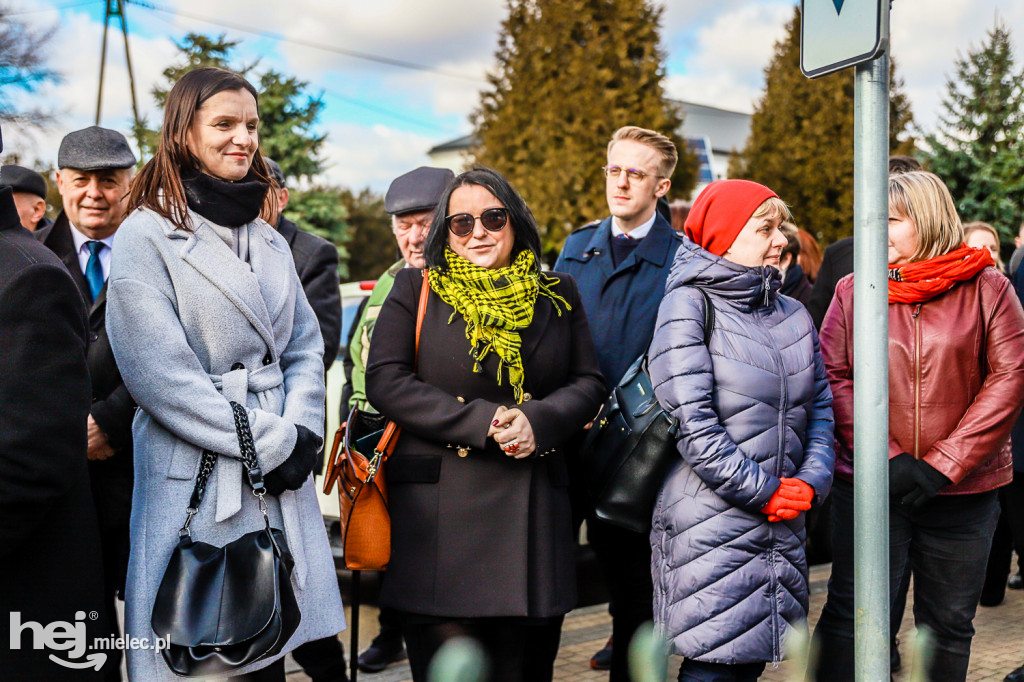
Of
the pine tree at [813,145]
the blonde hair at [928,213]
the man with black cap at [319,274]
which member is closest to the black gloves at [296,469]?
the man with black cap at [319,274]

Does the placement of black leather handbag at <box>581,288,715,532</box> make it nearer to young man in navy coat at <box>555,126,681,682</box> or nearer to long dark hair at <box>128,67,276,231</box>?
young man in navy coat at <box>555,126,681,682</box>

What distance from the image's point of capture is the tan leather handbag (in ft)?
10.0

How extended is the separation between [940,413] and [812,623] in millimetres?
2133

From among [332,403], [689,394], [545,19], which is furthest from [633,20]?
[689,394]

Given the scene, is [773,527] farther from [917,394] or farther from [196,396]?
[196,396]

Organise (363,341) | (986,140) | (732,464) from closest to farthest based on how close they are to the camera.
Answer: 1. (732,464)
2. (363,341)
3. (986,140)

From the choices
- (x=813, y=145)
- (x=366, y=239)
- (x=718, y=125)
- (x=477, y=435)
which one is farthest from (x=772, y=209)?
(x=718, y=125)

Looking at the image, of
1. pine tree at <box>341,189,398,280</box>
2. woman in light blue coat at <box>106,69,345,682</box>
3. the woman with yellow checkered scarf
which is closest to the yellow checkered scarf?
the woman with yellow checkered scarf

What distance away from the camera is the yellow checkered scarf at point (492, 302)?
315 centimetres

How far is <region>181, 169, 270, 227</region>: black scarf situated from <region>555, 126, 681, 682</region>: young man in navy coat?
5.45ft

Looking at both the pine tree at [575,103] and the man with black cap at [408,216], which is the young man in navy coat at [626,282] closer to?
the man with black cap at [408,216]

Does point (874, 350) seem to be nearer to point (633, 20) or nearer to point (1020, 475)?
point (1020, 475)

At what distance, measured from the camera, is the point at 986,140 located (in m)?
17.9

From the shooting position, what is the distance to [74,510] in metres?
2.31
